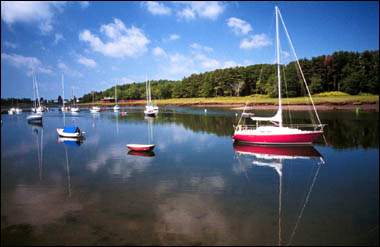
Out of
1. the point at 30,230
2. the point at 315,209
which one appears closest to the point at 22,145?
the point at 30,230

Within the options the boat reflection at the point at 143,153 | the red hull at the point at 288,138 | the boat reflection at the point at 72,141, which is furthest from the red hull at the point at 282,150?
the boat reflection at the point at 72,141

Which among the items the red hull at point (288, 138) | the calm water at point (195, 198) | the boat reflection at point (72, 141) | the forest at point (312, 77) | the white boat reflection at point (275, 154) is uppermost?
the forest at point (312, 77)

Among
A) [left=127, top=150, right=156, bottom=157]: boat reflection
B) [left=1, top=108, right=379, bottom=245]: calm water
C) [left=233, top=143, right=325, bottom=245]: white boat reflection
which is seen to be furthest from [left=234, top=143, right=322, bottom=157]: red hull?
[left=127, top=150, right=156, bottom=157]: boat reflection

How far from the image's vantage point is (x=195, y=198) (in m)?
14.2

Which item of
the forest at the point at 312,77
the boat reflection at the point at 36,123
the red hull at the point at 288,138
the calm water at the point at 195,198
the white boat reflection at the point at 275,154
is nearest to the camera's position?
the calm water at the point at 195,198

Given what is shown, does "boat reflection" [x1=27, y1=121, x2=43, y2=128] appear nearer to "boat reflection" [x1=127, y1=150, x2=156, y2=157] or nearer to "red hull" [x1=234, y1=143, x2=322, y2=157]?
"boat reflection" [x1=127, y1=150, x2=156, y2=157]

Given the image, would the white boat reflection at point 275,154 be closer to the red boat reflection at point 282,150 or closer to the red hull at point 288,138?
the red boat reflection at point 282,150

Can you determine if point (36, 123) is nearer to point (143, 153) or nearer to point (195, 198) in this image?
point (143, 153)

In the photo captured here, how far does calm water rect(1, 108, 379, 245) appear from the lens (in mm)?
10367

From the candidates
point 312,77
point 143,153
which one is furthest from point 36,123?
point 312,77

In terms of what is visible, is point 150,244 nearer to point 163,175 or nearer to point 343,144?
point 163,175

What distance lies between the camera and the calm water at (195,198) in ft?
34.0

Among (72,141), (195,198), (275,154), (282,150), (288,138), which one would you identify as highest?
(288,138)

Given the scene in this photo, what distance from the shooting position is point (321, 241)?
9766mm
